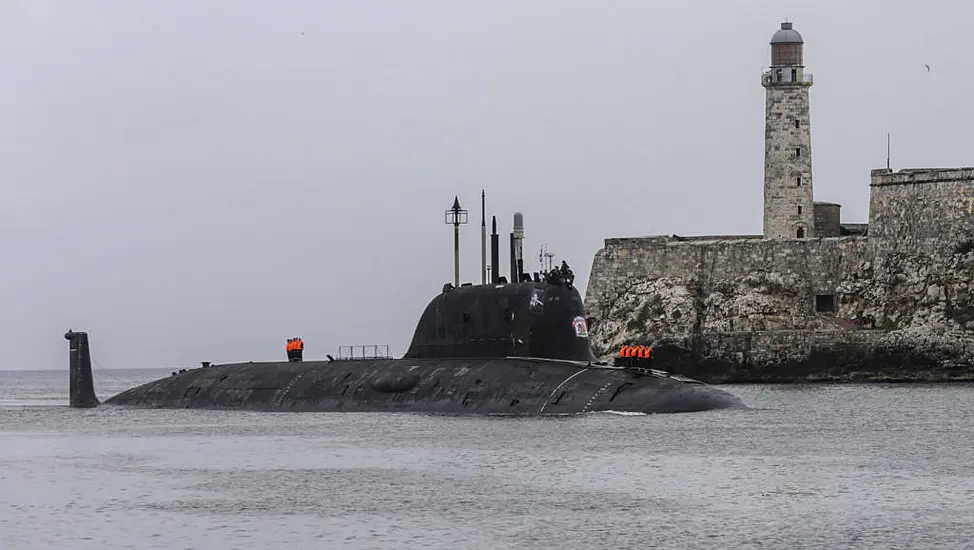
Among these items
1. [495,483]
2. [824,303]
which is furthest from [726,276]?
[495,483]

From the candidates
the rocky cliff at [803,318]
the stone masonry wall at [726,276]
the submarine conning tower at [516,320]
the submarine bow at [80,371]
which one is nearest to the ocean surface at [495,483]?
the submarine conning tower at [516,320]

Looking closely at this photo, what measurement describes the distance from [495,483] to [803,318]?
47351mm

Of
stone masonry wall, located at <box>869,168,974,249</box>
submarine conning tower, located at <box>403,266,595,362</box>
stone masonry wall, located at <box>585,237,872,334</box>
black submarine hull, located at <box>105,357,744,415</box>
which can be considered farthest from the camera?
stone masonry wall, located at <box>585,237,872,334</box>

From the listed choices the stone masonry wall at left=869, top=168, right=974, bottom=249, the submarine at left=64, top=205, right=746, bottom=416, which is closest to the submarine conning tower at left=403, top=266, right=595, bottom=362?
the submarine at left=64, top=205, right=746, bottom=416

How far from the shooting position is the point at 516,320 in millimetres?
37906

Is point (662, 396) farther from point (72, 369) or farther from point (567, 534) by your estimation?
point (72, 369)

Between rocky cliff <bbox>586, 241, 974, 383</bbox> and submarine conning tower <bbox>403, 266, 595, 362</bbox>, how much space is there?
109 feet

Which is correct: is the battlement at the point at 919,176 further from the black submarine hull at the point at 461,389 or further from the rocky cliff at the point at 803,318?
the black submarine hull at the point at 461,389

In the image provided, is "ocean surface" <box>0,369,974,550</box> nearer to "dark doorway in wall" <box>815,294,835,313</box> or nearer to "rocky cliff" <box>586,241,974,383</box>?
"rocky cliff" <box>586,241,974,383</box>

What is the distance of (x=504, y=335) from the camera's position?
38125 millimetres

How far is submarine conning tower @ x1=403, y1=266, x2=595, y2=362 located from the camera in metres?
37.6

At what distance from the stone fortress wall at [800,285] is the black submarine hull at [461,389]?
3084cm

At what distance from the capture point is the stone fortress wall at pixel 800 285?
68.4 meters

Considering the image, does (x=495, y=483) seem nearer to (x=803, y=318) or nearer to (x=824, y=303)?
(x=803, y=318)
